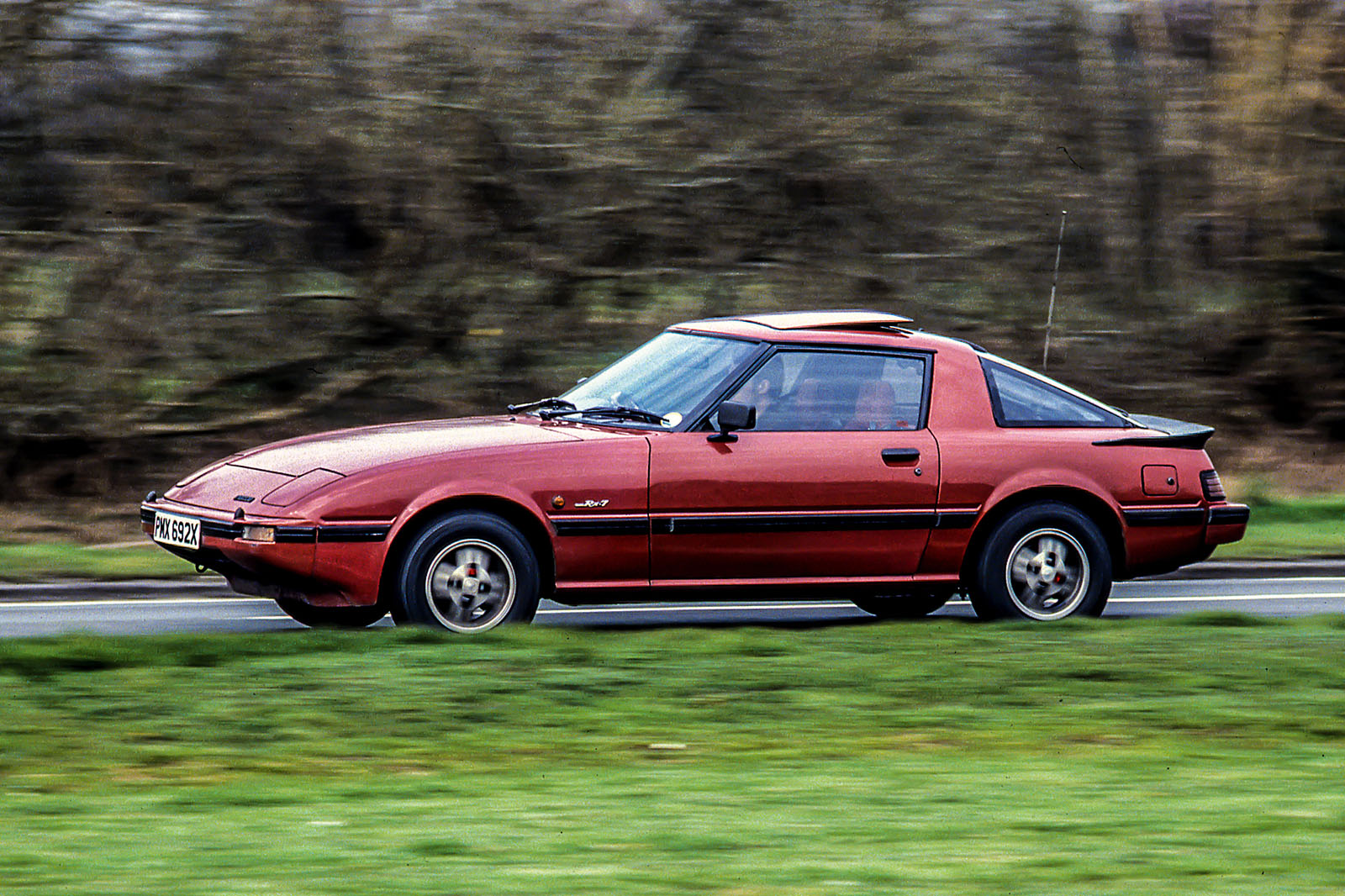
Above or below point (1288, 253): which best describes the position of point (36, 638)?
below

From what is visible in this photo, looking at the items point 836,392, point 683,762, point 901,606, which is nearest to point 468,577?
point 836,392

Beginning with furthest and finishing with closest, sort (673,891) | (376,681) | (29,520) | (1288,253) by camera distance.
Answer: (1288,253) < (29,520) < (376,681) < (673,891)

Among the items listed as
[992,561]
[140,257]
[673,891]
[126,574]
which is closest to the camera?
[673,891]

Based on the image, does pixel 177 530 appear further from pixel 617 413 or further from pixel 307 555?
pixel 617 413

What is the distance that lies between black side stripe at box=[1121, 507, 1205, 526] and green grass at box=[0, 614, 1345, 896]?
0.84m

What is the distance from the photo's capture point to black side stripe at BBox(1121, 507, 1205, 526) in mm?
9617

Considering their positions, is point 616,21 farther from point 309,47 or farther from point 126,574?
point 126,574

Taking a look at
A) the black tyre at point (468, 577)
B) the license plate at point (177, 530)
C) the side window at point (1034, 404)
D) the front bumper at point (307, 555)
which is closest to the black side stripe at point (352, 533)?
the front bumper at point (307, 555)

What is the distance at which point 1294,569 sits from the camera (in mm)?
12852

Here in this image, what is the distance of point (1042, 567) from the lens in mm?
9562

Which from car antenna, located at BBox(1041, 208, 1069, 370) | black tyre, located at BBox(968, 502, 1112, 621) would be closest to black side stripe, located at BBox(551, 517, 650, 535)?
black tyre, located at BBox(968, 502, 1112, 621)

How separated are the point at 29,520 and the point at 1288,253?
12725 millimetres

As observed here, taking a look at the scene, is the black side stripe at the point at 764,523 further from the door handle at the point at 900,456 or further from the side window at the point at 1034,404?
the side window at the point at 1034,404

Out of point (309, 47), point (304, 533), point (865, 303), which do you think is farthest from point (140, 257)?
point (304, 533)
